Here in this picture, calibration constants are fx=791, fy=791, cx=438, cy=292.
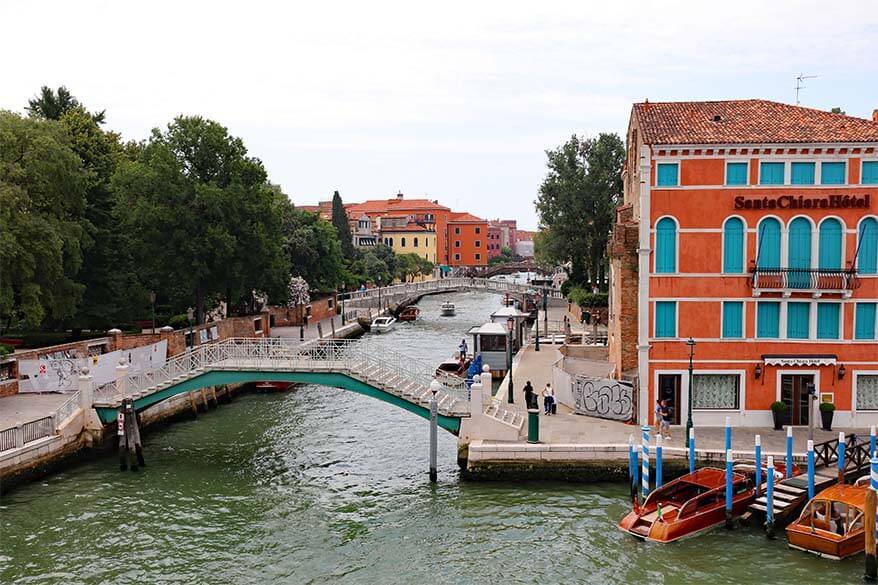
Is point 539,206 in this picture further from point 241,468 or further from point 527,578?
point 527,578

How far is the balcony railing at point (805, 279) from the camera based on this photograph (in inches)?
941

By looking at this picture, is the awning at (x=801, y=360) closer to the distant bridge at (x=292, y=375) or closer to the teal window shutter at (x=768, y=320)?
the teal window shutter at (x=768, y=320)

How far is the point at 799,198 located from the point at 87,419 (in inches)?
924

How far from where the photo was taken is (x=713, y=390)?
24.6 metres

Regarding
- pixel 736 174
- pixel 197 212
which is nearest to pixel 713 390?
pixel 736 174

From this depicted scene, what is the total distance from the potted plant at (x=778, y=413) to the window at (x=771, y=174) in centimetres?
671

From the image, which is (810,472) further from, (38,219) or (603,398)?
(38,219)

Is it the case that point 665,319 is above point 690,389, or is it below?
Answer: above

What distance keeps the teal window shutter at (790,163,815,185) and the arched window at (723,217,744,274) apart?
2178 mm

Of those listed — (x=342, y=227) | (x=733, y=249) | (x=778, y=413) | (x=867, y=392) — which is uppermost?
(x=342, y=227)

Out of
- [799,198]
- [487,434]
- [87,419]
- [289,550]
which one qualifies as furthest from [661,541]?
[87,419]

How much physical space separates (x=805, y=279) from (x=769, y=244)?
1483 millimetres

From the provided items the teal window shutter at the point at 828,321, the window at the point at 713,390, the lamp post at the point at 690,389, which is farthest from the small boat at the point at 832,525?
the teal window shutter at the point at 828,321

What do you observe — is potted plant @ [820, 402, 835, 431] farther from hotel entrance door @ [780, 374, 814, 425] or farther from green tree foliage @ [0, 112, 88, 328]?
green tree foliage @ [0, 112, 88, 328]
